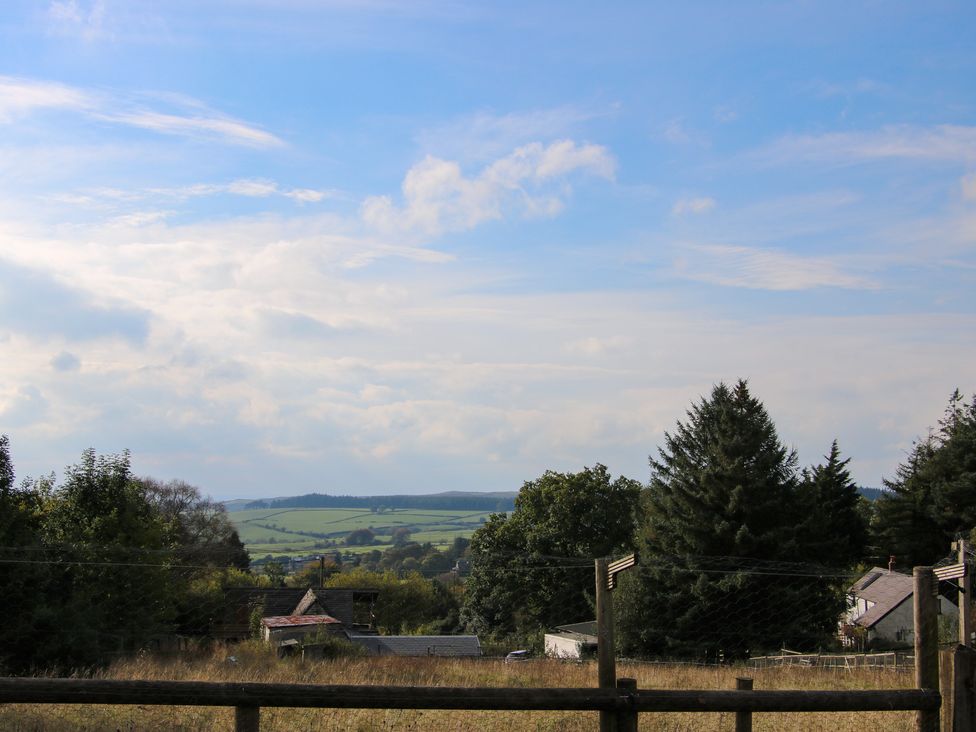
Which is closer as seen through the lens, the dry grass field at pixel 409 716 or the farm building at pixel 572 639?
the dry grass field at pixel 409 716

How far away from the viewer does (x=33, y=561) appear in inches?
946

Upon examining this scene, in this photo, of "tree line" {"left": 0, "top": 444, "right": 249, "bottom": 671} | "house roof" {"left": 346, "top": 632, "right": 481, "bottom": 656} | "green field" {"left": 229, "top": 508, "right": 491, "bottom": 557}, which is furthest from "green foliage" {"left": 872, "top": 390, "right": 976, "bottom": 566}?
"green field" {"left": 229, "top": 508, "right": 491, "bottom": 557}

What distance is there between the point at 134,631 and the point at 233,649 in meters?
10.3

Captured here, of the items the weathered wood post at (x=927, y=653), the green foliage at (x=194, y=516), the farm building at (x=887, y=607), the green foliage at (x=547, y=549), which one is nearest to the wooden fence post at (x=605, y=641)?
the weathered wood post at (x=927, y=653)

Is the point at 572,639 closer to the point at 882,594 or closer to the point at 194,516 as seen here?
the point at 882,594

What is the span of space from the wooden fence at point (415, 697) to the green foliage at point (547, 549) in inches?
1923

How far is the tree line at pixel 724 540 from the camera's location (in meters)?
36.7

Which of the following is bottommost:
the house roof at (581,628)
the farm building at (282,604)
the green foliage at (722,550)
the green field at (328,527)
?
the green field at (328,527)

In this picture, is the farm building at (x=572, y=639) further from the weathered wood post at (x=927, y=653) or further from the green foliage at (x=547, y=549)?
the weathered wood post at (x=927, y=653)

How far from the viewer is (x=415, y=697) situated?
5828mm

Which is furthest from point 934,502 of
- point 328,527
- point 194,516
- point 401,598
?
point 328,527

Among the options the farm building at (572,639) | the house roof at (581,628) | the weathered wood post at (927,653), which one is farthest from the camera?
the house roof at (581,628)

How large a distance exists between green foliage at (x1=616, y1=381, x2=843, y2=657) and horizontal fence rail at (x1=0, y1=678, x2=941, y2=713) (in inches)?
1102

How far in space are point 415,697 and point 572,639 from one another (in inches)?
1593
